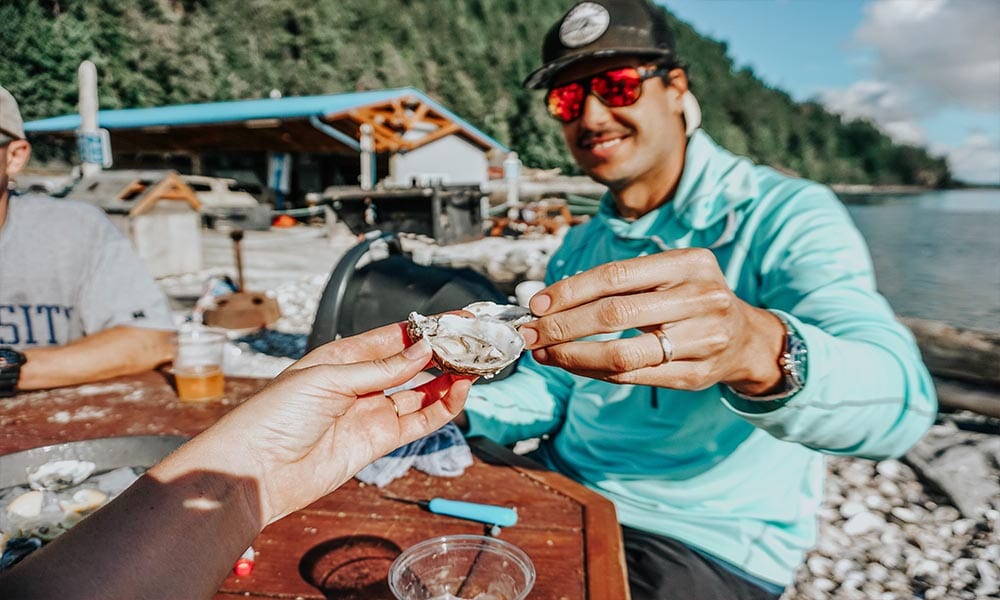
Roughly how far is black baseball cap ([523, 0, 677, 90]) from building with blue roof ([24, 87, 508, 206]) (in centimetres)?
1910

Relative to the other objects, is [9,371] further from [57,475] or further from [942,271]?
[942,271]

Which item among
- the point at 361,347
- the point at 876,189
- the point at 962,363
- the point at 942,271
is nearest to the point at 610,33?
the point at 361,347

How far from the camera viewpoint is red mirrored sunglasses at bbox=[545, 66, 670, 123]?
2.41 meters

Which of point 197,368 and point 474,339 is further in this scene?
point 197,368

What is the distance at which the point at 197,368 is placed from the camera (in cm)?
228

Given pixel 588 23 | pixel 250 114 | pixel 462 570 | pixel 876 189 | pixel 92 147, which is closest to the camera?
pixel 462 570

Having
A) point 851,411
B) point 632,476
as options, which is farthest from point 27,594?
point 632,476

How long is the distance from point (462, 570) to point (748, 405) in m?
0.78

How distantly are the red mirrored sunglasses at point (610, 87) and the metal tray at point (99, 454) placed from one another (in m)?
1.93

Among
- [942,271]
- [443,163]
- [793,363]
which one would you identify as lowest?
[942,271]

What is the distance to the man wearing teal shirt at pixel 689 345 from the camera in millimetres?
1218

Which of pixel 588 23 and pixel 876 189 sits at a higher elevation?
pixel 876 189

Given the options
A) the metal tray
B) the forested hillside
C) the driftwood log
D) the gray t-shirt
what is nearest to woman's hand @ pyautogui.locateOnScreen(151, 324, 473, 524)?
the metal tray

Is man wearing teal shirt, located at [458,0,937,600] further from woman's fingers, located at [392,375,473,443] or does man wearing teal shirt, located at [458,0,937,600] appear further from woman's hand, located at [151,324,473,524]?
woman's hand, located at [151,324,473,524]
